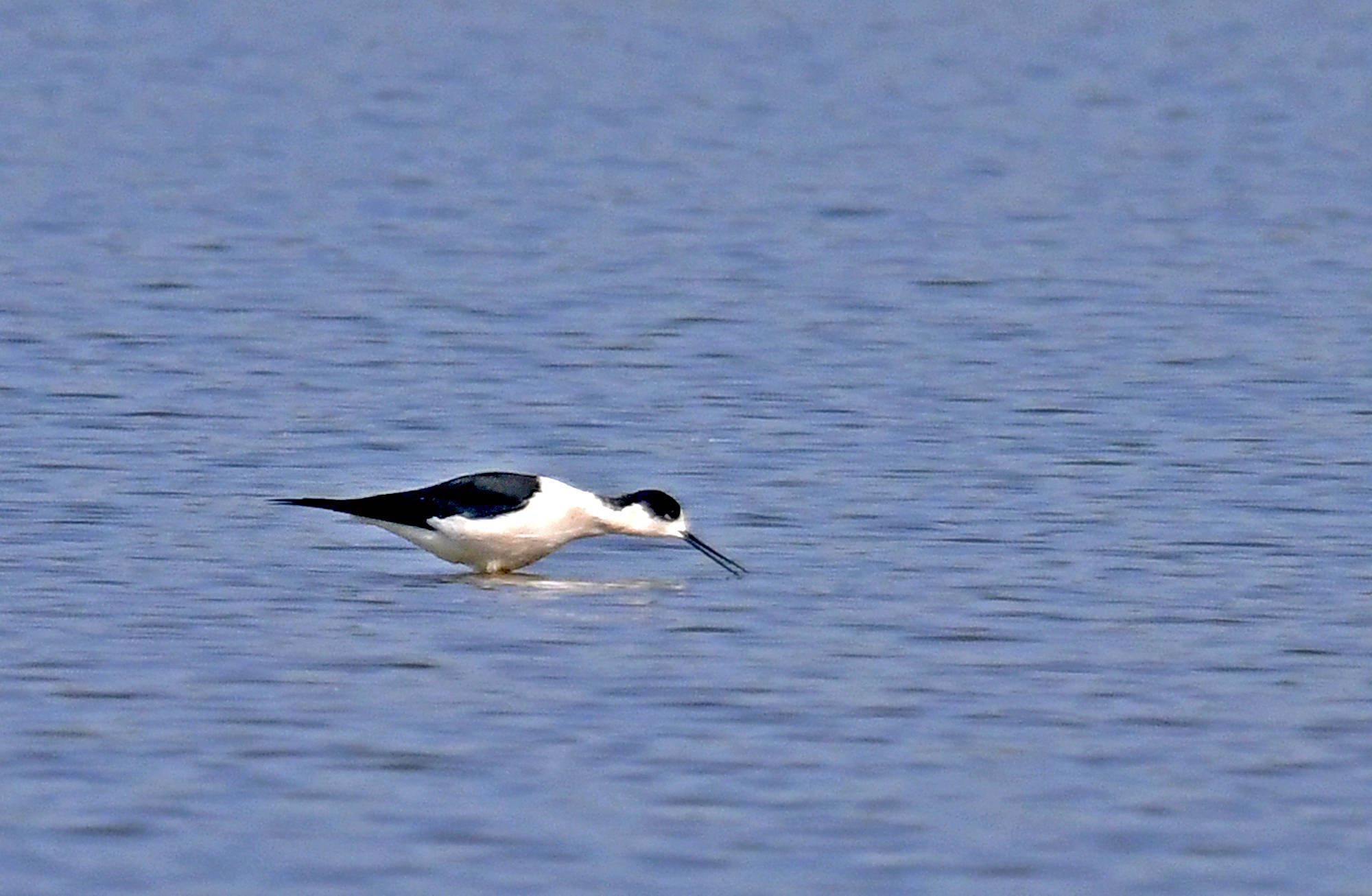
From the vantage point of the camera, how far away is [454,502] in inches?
476

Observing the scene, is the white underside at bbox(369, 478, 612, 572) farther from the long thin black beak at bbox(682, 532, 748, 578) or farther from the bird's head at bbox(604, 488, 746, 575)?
the long thin black beak at bbox(682, 532, 748, 578)

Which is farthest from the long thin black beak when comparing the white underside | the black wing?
the black wing

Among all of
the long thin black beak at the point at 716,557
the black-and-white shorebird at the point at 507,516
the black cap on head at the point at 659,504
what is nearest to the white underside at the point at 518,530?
the black-and-white shorebird at the point at 507,516

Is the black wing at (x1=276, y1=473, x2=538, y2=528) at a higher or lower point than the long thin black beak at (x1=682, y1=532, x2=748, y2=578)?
higher

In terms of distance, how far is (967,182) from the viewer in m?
24.8

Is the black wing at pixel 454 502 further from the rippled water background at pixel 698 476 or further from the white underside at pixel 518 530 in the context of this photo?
the rippled water background at pixel 698 476

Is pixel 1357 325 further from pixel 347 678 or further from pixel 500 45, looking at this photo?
pixel 500 45

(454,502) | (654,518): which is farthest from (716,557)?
(454,502)

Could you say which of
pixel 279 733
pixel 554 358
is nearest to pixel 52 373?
pixel 554 358

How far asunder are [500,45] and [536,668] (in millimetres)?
23276

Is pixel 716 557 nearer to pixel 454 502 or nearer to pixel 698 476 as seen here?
pixel 454 502

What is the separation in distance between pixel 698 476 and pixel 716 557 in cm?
192

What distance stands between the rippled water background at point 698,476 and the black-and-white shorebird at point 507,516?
0.20 meters

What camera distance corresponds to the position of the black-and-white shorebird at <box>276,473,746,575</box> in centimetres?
1201
